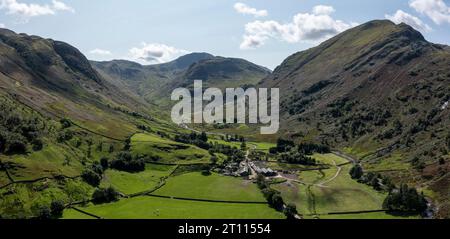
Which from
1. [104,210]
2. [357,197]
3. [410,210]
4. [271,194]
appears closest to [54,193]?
[104,210]

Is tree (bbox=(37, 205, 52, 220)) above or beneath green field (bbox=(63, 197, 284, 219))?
above

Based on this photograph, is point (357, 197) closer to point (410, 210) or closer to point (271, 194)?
point (410, 210)

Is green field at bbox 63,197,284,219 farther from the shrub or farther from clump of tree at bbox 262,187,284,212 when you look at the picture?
the shrub

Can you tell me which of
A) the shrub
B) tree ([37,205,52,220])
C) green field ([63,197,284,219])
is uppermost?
the shrub

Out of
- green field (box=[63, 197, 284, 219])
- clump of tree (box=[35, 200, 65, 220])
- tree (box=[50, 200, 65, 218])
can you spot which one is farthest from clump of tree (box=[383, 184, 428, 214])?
clump of tree (box=[35, 200, 65, 220])

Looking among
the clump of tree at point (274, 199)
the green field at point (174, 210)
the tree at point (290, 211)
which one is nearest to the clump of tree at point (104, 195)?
the green field at point (174, 210)
